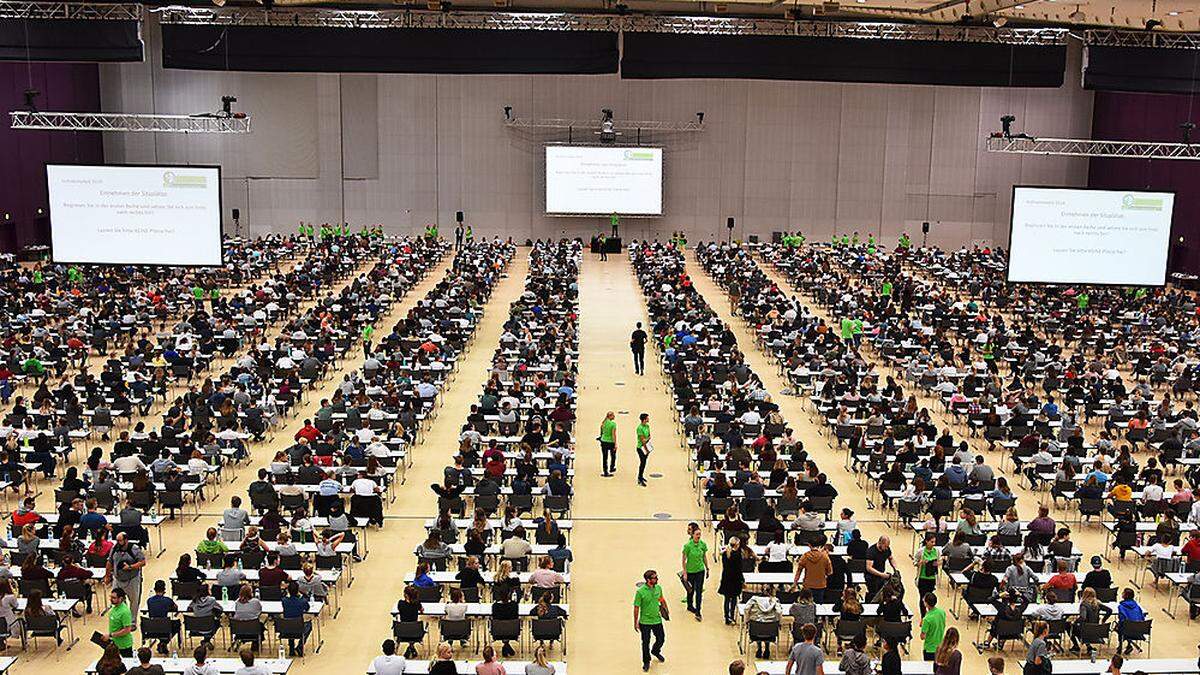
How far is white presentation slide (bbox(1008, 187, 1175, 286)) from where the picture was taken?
3073 centimetres

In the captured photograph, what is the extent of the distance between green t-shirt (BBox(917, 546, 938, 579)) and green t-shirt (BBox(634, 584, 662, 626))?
12.0 ft

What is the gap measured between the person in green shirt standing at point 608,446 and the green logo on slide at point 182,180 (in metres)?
16.5

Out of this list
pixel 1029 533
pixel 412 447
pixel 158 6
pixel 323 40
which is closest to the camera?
pixel 1029 533

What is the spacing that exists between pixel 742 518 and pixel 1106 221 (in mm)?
20180

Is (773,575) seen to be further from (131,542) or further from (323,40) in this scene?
(323,40)

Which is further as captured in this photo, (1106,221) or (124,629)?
(1106,221)

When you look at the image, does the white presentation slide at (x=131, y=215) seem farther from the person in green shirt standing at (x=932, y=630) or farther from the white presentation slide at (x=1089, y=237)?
the person in green shirt standing at (x=932, y=630)

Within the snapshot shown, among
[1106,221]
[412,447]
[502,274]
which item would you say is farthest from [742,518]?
[502,274]

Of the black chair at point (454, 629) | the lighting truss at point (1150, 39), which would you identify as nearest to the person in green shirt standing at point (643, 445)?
the black chair at point (454, 629)

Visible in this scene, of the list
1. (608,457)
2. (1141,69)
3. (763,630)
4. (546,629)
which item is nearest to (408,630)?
(546,629)

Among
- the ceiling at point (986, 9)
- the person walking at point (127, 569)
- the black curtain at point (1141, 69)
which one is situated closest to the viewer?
the person walking at point (127, 569)

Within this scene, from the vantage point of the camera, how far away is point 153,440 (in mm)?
18062

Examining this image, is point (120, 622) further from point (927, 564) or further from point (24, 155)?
point (24, 155)

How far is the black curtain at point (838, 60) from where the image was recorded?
32.0 meters
